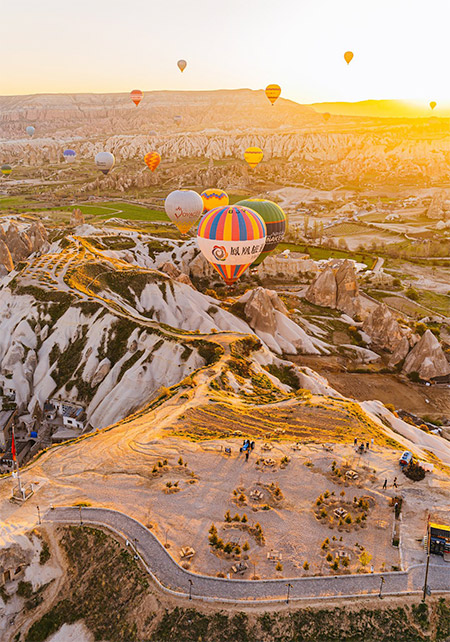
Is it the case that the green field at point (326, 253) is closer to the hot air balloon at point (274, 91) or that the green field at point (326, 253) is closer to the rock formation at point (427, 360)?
the hot air balloon at point (274, 91)

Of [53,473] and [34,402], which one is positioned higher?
[53,473]

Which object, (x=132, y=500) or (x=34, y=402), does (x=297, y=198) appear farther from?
(x=132, y=500)

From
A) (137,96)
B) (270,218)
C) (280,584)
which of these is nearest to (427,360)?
(270,218)

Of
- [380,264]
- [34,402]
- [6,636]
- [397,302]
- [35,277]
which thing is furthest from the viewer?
[380,264]

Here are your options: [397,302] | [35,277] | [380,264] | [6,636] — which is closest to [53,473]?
[6,636]

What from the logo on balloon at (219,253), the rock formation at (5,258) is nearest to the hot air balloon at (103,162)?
the rock formation at (5,258)

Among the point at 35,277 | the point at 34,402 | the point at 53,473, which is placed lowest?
the point at 34,402

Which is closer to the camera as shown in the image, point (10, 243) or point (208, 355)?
point (208, 355)

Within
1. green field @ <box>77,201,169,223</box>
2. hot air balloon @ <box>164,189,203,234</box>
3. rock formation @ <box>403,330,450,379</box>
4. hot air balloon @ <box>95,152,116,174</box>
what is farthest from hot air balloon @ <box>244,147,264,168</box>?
rock formation @ <box>403,330,450,379</box>
